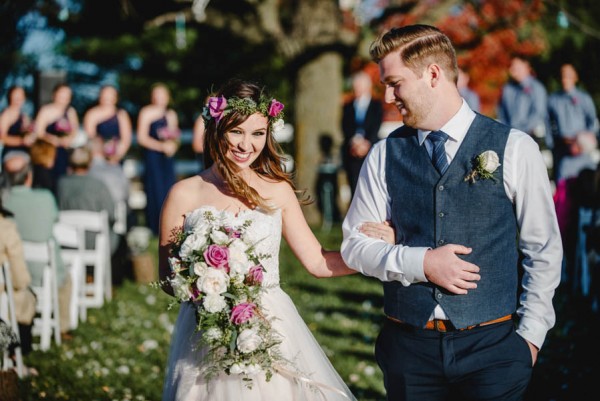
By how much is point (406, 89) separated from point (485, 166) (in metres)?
0.46

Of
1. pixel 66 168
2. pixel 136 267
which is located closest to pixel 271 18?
pixel 66 168

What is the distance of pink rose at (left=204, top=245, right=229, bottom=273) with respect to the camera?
328 centimetres

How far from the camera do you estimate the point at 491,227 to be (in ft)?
10.1

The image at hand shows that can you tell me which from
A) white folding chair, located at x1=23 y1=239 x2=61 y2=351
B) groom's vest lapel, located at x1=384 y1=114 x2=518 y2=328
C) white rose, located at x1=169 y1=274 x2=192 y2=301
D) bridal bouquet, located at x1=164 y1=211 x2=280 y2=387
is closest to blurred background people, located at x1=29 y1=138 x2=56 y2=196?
white folding chair, located at x1=23 y1=239 x2=61 y2=351

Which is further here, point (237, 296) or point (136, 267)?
point (136, 267)

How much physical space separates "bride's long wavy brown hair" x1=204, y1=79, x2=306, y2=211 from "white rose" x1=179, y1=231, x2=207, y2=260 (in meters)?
0.52

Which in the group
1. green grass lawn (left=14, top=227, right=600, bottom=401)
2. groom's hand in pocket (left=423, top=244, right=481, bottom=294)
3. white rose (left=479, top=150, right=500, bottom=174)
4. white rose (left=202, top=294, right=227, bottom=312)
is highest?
white rose (left=479, top=150, right=500, bottom=174)

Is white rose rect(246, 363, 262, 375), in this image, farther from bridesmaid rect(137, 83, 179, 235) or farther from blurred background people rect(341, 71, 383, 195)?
bridesmaid rect(137, 83, 179, 235)

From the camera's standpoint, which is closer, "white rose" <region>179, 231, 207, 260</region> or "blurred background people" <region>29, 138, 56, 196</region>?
"white rose" <region>179, 231, 207, 260</region>

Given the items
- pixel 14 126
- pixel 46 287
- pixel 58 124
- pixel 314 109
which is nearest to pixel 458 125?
pixel 46 287

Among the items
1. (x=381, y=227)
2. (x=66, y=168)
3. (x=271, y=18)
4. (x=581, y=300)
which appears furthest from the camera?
(x=271, y=18)

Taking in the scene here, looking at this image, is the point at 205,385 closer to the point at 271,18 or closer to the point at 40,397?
the point at 40,397

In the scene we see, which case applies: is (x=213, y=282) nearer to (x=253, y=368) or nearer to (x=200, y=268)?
(x=200, y=268)

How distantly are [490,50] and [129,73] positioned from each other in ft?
39.5
